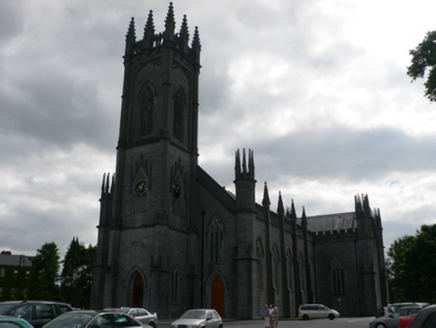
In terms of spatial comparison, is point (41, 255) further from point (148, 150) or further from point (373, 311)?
point (373, 311)

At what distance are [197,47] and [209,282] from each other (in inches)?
1071

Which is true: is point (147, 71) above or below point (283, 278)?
above

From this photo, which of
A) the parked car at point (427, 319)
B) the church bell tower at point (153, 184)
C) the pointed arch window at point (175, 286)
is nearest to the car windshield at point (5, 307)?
the parked car at point (427, 319)

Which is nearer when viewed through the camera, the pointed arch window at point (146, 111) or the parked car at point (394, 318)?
the parked car at point (394, 318)

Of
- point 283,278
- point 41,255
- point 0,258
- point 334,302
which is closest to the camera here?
point 283,278

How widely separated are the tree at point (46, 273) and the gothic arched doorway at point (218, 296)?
34328mm

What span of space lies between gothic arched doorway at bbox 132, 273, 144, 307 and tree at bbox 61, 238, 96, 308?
2640 cm

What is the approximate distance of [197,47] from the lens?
48656mm

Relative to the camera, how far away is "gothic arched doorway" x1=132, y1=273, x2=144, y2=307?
37.3m

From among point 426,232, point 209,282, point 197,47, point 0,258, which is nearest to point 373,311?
point 426,232

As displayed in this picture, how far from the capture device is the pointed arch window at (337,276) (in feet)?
188

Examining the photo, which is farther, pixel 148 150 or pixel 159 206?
pixel 148 150

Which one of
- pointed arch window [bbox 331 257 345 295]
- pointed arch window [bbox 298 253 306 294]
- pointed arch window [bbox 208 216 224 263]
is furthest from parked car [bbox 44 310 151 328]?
pointed arch window [bbox 331 257 345 295]

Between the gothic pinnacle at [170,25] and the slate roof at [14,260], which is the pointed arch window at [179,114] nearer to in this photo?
the gothic pinnacle at [170,25]
